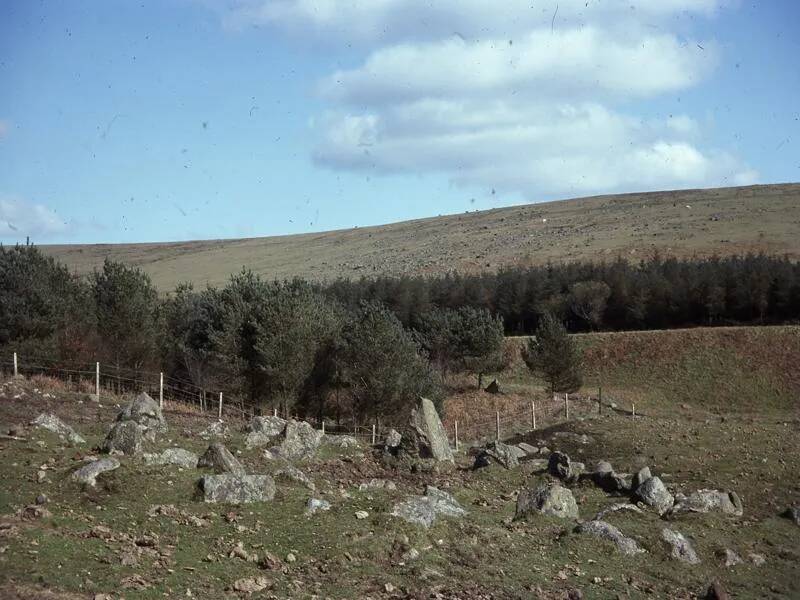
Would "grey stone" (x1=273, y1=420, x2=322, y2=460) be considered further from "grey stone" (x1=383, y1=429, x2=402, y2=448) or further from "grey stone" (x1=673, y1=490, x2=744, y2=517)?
"grey stone" (x1=673, y1=490, x2=744, y2=517)

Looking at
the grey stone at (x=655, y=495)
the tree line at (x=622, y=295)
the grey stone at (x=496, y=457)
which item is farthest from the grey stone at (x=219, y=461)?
the tree line at (x=622, y=295)

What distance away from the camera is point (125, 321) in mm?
42562

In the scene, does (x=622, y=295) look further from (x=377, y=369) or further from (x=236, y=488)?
(x=236, y=488)

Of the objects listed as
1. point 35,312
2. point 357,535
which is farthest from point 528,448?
point 35,312

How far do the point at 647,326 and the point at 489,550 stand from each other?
70871 mm

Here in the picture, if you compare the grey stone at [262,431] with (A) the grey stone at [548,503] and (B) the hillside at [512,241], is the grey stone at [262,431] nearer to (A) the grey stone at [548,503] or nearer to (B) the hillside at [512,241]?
(A) the grey stone at [548,503]

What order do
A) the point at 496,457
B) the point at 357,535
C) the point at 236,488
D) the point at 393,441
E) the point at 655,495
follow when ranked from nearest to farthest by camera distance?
the point at 357,535 < the point at 236,488 < the point at 655,495 < the point at 496,457 < the point at 393,441

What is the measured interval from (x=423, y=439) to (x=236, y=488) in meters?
8.43

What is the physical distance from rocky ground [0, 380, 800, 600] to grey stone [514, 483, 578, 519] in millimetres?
51

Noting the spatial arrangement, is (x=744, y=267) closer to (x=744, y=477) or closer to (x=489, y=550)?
(x=744, y=477)

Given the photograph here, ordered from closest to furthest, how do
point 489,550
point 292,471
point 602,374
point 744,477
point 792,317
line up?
point 489,550, point 292,471, point 744,477, point 602,374, point 792,317

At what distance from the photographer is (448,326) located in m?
66.7

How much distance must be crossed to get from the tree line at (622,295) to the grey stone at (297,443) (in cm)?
4999

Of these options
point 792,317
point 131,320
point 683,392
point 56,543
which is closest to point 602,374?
point 683,392
